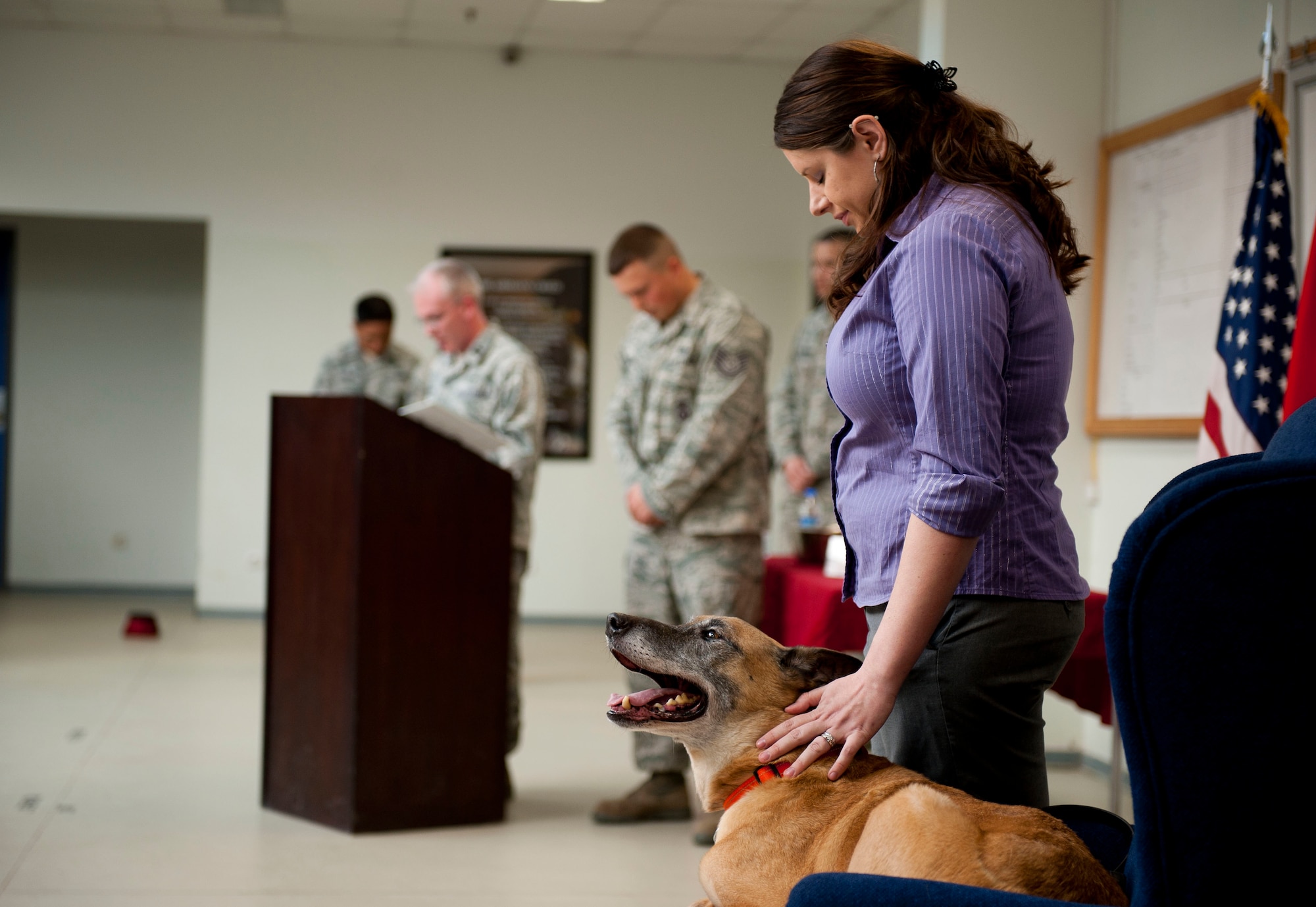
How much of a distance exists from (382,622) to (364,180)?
192 inches

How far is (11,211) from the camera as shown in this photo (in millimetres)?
7105

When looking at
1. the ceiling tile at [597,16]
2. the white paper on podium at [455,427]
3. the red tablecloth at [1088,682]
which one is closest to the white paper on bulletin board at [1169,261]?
the red tablecloth at [1088,682]

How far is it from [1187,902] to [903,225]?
71cm

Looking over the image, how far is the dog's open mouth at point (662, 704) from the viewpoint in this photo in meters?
1.45

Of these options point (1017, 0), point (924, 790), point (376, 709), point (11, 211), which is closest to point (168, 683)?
point (376, 709)

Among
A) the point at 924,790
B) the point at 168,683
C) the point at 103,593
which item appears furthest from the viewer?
the point at 103,593

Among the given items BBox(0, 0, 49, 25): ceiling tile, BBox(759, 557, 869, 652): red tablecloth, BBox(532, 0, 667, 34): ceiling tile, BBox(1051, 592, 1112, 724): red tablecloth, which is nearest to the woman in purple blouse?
BBox(759, 557, 869, 652): red tablecloth

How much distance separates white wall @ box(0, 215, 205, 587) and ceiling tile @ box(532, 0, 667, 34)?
10.4 feet

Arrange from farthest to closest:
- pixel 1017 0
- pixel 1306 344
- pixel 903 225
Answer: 1. pixel 1017 0
2. pixel 1306 344
3. pixel 903 225

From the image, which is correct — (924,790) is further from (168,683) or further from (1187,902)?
(168,683)

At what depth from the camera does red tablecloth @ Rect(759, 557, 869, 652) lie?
2914 millimetres

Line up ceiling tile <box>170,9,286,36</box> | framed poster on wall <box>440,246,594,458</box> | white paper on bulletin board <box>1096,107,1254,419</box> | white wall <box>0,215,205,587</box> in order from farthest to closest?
white wall <box>0,215,205,587</box>, framed poster on wall <box>440,246,594,458</box>, ceiling tile <box>170,9,286,36</box>, white paper on bulletin board <box>1096,107,1254,419</box>

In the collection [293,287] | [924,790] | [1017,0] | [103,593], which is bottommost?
[103,593]

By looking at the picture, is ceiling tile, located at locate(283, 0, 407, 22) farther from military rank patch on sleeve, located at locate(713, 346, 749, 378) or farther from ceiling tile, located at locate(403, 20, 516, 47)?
military rank patch on sleeve, located at locate(713, 346, 749, 378)
